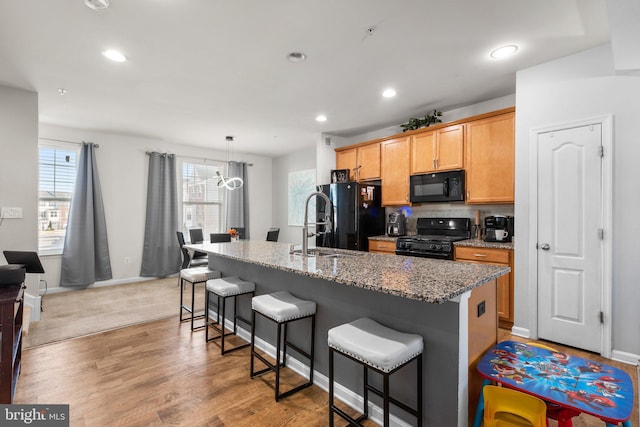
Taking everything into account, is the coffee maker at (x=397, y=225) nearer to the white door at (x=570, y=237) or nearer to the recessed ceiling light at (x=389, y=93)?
the recessed ceiling light at (x=389, y=93)

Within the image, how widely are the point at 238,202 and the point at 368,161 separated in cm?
308

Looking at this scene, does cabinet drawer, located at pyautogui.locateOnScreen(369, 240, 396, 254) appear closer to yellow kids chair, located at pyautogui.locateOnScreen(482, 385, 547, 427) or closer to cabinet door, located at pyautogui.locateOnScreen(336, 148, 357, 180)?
cabinet door, located at pyautogui.locateOnScreen(336, 148, 357, 180)

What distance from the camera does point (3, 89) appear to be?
319 cm

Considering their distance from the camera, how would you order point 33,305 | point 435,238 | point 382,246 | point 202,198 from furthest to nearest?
point 202,198 < point 382,246 < point 435,238 < point 33,305

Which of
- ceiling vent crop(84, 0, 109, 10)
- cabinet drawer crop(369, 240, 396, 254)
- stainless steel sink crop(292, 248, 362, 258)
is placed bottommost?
cabinet drawer crop(369, 240, 396, 254)

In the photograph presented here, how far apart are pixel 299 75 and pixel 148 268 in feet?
14.2

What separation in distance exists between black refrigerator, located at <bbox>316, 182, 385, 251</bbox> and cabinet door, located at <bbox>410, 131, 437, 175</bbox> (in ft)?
2.33

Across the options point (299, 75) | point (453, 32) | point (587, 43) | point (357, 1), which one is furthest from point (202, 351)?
point (587, 43)

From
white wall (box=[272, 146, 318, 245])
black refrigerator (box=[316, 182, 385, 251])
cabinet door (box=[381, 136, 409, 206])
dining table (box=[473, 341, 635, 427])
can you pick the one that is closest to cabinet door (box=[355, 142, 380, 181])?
cabinet door (box=[381, 136, 409, 206])

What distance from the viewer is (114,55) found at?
258 cm

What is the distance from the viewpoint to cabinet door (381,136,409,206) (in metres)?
4.22

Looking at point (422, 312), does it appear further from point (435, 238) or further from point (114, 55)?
point (114, 55)

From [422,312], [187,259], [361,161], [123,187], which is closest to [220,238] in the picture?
[187,259]

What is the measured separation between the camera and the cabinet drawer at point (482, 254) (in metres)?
3.10
